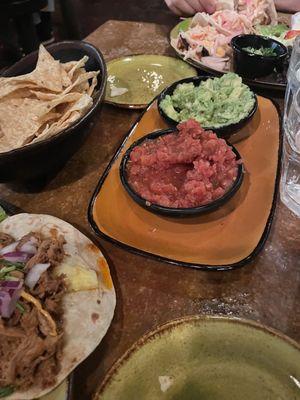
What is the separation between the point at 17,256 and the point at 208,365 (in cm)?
65

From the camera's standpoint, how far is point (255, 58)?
79.3 inches

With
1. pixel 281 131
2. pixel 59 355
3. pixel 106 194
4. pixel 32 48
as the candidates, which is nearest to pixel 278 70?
pixel 281 131

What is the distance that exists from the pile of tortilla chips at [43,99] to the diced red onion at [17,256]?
47 cm

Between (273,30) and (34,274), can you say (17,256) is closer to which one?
(34,274)

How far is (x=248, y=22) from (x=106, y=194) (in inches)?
59.9

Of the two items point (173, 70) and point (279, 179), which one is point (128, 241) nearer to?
point (279, 179)

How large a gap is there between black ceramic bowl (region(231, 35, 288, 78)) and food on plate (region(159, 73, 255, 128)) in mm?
267

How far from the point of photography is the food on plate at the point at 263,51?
6.88 feet

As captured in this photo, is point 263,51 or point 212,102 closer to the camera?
point 212,102

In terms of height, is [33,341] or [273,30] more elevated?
[273,30]

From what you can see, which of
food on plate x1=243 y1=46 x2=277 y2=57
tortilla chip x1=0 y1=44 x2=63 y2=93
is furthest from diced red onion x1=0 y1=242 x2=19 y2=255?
food on plate x1=243 y1=46 x2=277 y2=57

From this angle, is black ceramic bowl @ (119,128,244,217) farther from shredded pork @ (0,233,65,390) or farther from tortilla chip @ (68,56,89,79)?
tortilla chip @ (68,56,89,79)

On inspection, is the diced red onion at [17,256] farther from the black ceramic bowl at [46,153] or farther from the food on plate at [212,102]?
the food on plate at [212,102]

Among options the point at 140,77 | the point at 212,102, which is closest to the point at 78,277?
the point at 212,102
